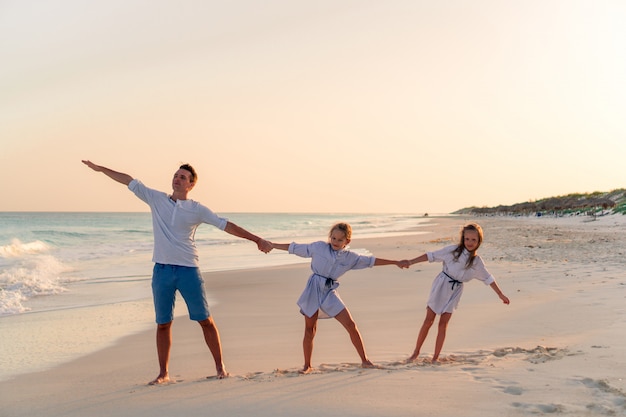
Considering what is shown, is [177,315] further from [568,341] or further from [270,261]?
[270,261]

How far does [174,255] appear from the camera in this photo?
15.6 feet

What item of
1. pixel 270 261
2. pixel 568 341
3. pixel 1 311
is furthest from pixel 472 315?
pixel 270 261

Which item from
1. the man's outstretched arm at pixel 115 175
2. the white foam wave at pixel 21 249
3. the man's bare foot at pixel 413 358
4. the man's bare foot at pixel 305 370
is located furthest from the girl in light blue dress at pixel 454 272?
the white foam wave at pixel 21 249

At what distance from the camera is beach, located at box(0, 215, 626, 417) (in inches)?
150

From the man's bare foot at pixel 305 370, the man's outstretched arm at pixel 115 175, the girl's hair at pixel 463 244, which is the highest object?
the man's outstretched arm at pixel 115 175

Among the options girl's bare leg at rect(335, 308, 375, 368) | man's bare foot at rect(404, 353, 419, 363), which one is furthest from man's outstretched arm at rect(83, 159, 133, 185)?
man's bare foot at rect(404, 353, 419, 363)

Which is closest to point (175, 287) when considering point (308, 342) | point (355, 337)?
point (308, 342)

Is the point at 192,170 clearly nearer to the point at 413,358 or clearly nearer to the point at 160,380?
the point at 160,380

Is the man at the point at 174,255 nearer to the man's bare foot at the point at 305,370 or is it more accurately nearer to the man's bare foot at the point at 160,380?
the man's bare foot at the point at 160,380

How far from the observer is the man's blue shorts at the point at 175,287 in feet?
15.7

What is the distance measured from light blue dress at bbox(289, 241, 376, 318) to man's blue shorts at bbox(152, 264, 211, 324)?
3.12 ft

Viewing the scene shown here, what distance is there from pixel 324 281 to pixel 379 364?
94 cm

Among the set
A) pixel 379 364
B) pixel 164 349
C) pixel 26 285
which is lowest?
pixel 379 364

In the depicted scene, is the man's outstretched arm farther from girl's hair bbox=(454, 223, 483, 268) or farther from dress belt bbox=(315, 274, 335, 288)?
girl's hair bbox=(454, 223, 483, 268)
